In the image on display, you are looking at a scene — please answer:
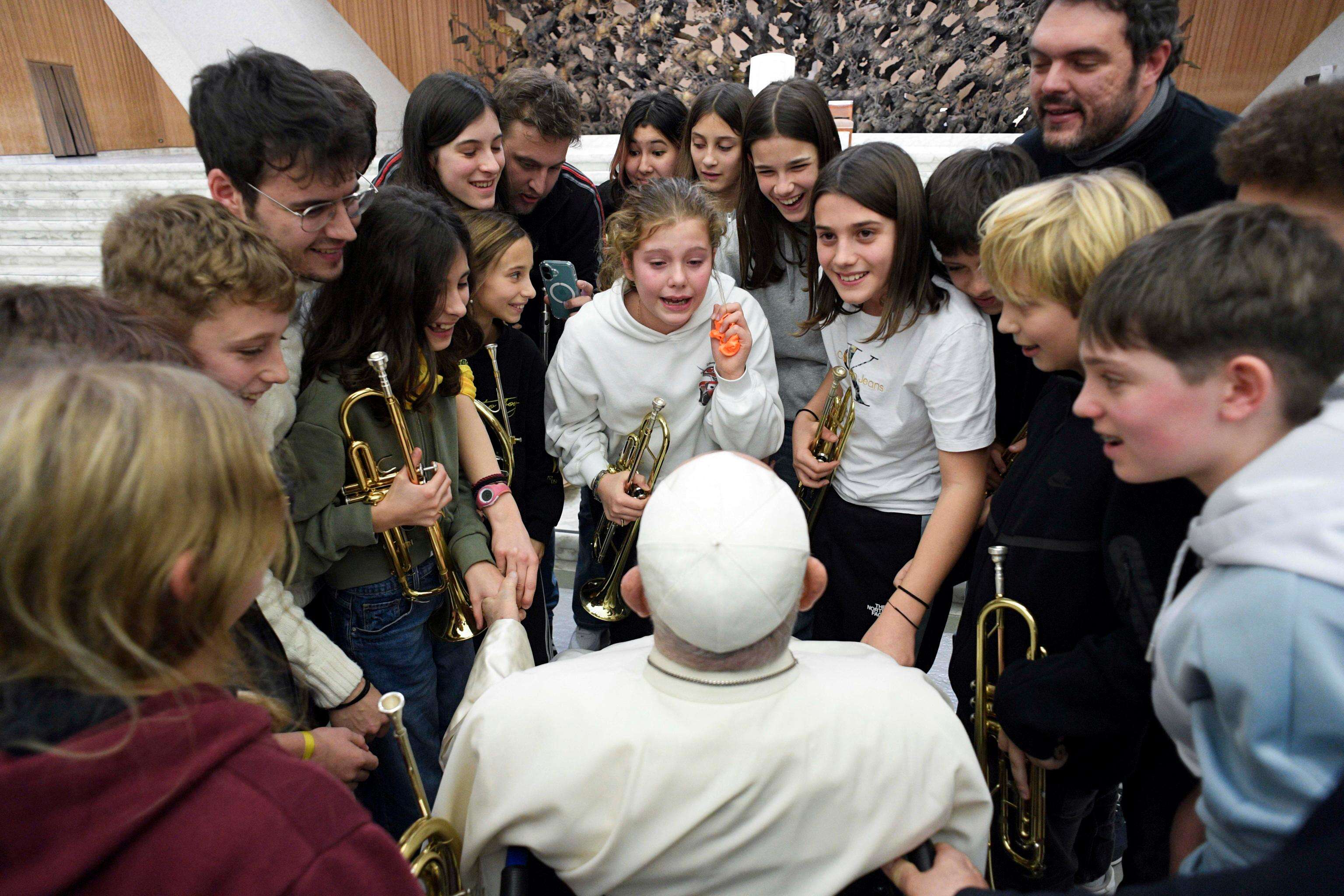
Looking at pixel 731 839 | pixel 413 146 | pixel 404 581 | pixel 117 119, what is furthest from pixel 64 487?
pixel 117 119

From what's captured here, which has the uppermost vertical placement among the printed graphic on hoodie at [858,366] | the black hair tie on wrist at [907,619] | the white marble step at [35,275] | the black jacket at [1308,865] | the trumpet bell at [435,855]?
the black jacket at [1308,865]

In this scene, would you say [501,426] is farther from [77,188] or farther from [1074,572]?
[77,188]

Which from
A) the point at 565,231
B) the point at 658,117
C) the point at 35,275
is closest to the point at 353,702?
the point at 565,231

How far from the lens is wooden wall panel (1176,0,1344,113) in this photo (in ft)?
20.0

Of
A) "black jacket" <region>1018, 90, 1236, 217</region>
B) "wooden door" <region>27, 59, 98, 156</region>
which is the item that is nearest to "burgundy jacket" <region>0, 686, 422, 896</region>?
"black jacket" <region>1018, 90, 1236, 217</region>

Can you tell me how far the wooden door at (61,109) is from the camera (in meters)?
10.1

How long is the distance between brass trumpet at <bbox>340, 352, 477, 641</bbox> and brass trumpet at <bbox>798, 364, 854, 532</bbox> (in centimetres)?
100

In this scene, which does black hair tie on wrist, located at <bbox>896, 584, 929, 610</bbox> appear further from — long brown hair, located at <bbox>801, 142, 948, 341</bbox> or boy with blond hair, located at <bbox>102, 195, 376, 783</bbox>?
boy with blond hair, located at <bbox>102, 195, 376, 783</bbox>

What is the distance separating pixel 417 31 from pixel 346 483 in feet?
28.3

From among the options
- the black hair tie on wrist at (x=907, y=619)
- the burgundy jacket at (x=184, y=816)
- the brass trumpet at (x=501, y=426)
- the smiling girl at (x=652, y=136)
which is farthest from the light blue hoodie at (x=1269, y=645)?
the smiling girl at (x=652, y=136)

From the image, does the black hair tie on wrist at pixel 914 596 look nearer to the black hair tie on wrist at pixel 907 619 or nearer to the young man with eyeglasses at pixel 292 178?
the black hair tie on wrist at pixel 907 619

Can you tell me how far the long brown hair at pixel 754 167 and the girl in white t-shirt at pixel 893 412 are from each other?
1.02 ft

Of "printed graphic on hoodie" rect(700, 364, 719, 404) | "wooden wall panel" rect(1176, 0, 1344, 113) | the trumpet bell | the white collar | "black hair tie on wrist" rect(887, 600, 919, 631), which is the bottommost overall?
"black hair tie on wrist" rect(887, 600, 919, 631)

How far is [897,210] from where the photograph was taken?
1956 millimetres
